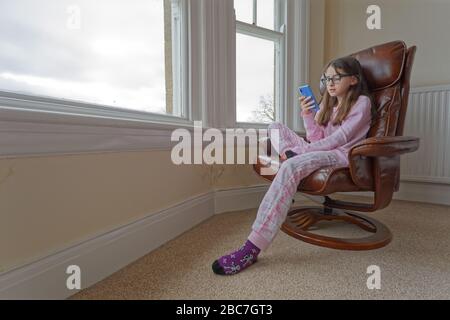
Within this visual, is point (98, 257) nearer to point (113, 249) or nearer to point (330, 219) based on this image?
point (113, 249)

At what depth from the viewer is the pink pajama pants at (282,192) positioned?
3.33 feet

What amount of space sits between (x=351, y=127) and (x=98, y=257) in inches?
45.9

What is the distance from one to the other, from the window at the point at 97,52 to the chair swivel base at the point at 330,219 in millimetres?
875

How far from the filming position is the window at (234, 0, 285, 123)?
74.9 inches

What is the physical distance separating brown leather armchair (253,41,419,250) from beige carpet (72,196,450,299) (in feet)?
0.23

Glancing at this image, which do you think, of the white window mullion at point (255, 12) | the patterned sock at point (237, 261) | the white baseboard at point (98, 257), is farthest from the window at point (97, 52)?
the patterned sock at point (237, 261)

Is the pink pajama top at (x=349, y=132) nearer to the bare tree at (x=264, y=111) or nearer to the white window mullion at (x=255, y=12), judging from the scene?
the bare tree at (x=264, y=111)

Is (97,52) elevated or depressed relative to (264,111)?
elevated

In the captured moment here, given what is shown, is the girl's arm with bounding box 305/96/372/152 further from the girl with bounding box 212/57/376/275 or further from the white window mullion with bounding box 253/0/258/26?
the white window mullion with bounding box 253/0/258/26

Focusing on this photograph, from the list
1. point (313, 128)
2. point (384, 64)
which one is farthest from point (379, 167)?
point (384, 64)

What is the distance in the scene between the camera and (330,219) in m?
1.44

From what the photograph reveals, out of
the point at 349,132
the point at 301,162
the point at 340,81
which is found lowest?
the point at 301,162

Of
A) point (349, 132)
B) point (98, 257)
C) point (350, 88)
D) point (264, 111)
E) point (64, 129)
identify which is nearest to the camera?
point (64, 129)
